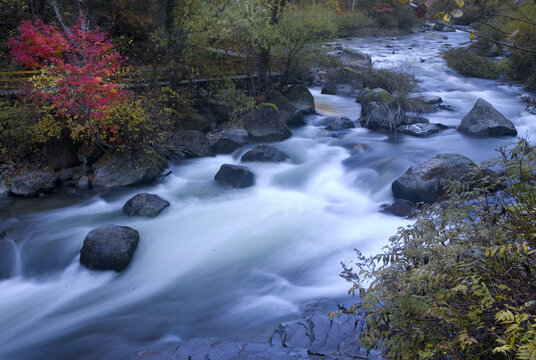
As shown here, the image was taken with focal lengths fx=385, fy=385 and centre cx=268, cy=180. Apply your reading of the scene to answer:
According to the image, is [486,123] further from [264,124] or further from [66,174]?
[66,174]

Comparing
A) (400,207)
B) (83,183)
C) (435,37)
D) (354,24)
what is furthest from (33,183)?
(435,37)

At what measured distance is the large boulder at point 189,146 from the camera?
11.9m

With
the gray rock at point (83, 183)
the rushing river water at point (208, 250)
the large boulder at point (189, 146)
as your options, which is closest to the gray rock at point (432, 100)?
the rushing river water at point (208, 250)

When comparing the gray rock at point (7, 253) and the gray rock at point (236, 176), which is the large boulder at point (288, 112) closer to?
the gray rock at point (236, 176)

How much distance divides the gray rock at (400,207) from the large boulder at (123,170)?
638cm

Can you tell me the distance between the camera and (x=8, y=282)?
23.1 ft

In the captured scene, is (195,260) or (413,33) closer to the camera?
(195,260)

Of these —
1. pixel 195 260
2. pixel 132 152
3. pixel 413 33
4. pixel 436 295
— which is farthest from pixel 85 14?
pixel 413 33

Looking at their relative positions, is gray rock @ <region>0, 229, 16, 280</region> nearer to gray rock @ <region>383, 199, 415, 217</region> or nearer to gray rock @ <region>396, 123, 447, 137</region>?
gray rock @ <region>383, 199, 415, 217</region>

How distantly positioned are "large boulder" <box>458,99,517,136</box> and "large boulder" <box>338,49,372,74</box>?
7.37 m

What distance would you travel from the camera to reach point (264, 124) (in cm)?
1336

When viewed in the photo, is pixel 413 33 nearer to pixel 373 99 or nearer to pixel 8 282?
pixel 373 99

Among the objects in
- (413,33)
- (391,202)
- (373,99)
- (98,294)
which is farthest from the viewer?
(413,33)

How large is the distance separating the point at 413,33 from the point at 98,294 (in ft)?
121
